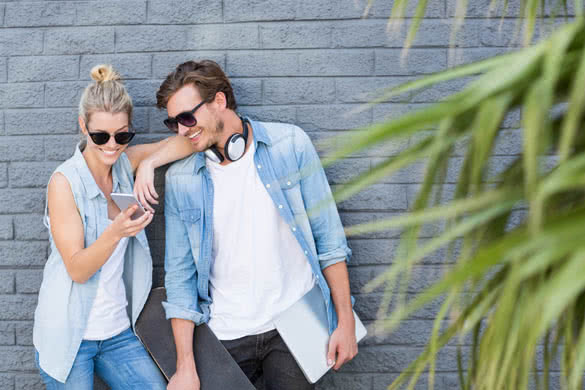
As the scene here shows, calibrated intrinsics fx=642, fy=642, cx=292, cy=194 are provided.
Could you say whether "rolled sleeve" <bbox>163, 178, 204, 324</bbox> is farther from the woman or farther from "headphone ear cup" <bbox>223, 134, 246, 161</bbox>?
"headphone ear cup" <bbox>223, 134, 246, 161</bbox>

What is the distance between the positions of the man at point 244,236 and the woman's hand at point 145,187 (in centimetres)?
15

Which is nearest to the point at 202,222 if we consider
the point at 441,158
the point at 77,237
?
the point at 77,237

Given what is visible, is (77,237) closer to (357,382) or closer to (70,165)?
(70,165)

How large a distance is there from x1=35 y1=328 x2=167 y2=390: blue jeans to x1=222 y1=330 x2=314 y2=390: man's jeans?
34 cm

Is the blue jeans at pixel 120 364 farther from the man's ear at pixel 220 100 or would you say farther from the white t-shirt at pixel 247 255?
the man's ear at pixel 220 100

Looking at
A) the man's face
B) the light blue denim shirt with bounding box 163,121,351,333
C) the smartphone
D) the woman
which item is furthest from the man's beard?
the smartphone

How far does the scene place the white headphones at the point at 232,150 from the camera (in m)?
2.67

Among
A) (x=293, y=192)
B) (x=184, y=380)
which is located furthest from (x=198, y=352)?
(x=293, y=192)

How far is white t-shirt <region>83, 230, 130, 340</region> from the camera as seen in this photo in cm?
260

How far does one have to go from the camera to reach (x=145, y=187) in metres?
2.65

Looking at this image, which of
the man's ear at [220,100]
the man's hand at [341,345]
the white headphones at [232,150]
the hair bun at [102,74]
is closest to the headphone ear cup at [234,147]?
the white headphones at [232,150]

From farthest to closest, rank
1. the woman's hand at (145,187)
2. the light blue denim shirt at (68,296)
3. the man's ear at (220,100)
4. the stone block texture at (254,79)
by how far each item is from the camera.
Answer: the stone block texture at (254,79) < the man's ear at (220,100) < the woman's hand at (145,187) < the light blue denim shirt at (68,296)

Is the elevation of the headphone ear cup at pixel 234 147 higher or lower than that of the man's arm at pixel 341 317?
higher

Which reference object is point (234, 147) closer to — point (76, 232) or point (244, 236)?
point (244, 236)
